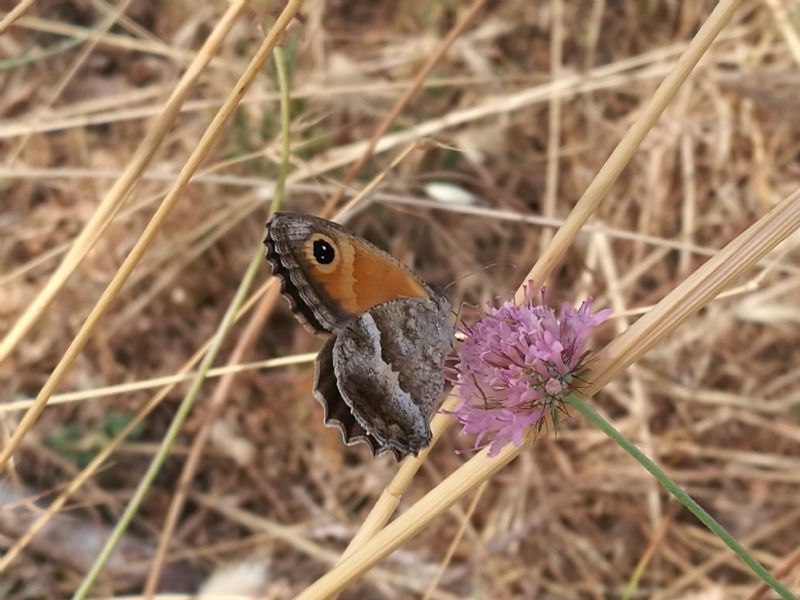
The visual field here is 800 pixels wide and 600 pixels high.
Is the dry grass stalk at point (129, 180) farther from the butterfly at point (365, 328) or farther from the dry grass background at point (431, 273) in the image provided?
the dry grass background at point (431, 273)

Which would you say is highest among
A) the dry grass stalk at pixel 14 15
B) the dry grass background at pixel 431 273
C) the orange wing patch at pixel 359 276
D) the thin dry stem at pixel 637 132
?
the dry grass stalk at pixel 14 15

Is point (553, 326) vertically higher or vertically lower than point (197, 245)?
higher

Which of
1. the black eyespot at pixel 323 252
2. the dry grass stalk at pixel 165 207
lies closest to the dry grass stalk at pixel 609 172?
the black eyespot at pixel 323 252

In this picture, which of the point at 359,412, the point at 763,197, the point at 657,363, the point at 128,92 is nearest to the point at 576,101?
the point at 763,197

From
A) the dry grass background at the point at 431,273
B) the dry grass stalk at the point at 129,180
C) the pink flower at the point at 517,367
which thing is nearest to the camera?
the pink flower at the point at 517,367

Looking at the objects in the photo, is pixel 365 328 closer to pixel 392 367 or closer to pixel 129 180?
pixel 392 367

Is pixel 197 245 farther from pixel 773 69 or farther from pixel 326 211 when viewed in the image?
pixel 773 69

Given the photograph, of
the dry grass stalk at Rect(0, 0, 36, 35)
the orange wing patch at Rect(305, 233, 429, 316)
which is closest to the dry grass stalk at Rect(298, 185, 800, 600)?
the orange wing patch at Rect(305, 233, 429, 316)
